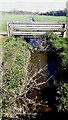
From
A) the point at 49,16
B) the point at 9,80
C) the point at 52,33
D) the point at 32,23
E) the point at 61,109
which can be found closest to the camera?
the point at 9,80

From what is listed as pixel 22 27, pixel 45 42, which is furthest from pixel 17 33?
pixel 45 42

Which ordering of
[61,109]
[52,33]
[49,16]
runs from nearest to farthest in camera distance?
[61,109] < [52,33] < [49,16]

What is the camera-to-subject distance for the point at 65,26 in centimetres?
1417

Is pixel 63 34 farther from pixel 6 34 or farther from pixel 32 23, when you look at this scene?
pixel 6 34

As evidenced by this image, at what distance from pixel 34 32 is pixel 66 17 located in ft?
7.40

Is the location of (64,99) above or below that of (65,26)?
below

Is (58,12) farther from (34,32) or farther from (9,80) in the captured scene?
(9,80)

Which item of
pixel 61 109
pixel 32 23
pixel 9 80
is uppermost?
pixel 32 23

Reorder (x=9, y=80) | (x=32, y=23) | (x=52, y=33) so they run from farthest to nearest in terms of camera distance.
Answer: (x=32, y=23)
(x=52, y=33)
(x=9, y=80)

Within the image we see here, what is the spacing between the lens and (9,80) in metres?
5.42

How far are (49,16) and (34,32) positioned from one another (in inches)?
107

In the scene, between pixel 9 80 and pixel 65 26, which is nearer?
pixel 9 80

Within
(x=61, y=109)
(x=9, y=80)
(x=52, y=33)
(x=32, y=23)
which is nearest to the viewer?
(x=9, y=80)

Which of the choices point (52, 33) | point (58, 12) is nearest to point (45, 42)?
point (52, 33)
